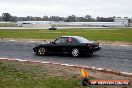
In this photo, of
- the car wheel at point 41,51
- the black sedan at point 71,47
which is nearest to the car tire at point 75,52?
the black sedan at point 71,47

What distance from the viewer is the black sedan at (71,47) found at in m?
19.1

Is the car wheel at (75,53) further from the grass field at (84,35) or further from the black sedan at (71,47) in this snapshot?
the grass field at (84,35)

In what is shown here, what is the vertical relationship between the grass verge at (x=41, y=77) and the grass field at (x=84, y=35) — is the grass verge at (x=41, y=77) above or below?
above

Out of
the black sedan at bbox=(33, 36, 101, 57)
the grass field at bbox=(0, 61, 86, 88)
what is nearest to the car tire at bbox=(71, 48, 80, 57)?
the black sedan at bbox=(33, 36, 101, 57)

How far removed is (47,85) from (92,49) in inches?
371

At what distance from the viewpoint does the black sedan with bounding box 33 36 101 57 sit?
62.6ft

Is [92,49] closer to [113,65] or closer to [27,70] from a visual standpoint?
[113,65]

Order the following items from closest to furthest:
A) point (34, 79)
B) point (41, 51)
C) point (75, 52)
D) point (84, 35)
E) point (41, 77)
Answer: point (34, 79) → point (41, 77) → point (75, 52) → point (41, 51) → point (84, 35)

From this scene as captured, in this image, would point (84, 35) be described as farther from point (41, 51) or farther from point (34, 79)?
point (34, 79)

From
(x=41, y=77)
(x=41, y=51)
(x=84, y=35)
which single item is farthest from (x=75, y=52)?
(x=84, y=35)

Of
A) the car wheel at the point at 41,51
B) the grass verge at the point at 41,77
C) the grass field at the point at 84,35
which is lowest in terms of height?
the grass field at the point at 84,35

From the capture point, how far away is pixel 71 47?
19625 mm

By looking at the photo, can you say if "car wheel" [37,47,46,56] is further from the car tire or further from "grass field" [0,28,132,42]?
"grass field" [0,28,132,42]

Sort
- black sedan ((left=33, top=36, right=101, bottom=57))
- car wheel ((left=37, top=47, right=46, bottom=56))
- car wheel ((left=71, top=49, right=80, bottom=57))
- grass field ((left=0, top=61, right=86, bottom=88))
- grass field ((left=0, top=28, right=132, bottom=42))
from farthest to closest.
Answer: grass field ((left=0, top=28, right=132, bottom=42)) < car wheel ((left=37, top=47, right=46, bottom=56)) < car wheel ((left=71, top=49, right=80, bottom=57)) < black sedan ((left=33, top=36, right=101, bottom=57)) < grass field ((left=0, top=61, right=86, bottom=88))
